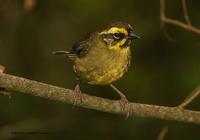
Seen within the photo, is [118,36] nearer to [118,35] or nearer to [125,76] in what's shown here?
[118,35]

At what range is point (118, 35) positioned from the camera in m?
6.24

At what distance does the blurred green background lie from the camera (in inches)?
314

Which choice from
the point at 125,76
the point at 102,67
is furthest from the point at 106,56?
the point at 125,76

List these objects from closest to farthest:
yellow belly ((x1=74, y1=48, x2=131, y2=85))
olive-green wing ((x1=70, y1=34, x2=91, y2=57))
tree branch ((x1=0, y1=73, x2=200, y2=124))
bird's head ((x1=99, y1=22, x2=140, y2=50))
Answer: tree branch ((x1=0, y1=73, x2=200, y2=124)), yellow belly ((x1=74, y1=48, x2=131, y2=85)), bird's head ((x1=99, y1=22, x2=140, y2=50)), olive-green wing ((x1=70, y1=34, x2=91, y2=57))

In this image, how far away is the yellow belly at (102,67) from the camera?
604 centimetres

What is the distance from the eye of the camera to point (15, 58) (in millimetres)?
9312

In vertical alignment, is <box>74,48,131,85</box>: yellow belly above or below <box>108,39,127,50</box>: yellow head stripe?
below

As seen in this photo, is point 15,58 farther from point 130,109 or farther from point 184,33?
point 130,109

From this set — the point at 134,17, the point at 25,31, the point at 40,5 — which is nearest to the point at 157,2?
the point at 134,17

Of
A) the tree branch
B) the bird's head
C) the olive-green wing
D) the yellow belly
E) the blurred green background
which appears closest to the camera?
the tree branch

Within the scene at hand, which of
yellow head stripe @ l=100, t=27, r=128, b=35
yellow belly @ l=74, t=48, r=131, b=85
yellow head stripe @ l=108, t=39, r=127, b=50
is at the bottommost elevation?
yellow belly @ l=74, t=48, r=131, b=85

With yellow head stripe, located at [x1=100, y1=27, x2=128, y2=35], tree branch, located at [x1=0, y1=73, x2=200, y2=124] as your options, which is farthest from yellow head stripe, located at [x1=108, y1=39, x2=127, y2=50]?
tree branch, located at [x1=0, y1=73, x2=200, y2=124]

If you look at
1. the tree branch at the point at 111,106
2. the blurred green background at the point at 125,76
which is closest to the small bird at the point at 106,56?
the tree branch at the point at 111,106

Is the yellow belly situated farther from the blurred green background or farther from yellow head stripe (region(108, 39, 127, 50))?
the blurred green background
